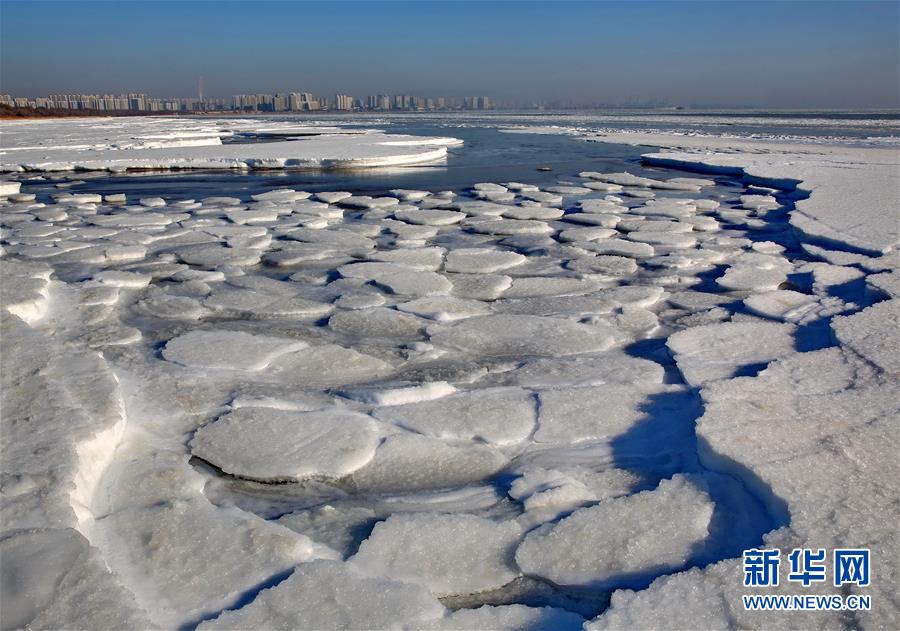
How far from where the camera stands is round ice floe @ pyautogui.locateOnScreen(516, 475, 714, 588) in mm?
1255

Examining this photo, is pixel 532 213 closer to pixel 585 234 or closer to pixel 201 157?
pixel 585 234

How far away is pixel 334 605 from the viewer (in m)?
1.14

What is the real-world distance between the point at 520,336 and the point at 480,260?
1.21 m

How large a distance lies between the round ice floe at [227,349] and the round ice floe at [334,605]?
1.07 meters

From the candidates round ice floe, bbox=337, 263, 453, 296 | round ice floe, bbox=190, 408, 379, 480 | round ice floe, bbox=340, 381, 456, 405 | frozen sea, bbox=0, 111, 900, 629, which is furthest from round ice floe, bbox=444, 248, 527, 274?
round ice floe, bbox=190, 408, 379, 480

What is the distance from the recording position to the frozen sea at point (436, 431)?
47.1 inches

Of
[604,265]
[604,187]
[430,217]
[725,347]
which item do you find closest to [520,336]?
[725,347]

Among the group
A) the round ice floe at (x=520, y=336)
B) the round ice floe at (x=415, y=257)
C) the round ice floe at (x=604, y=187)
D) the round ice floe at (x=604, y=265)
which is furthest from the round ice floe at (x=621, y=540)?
the round ice floe at (x=604, y=187)

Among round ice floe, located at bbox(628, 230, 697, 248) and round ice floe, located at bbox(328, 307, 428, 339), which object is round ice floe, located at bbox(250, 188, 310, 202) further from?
round ice floe, located at bbox(328, 307, 428, 339)

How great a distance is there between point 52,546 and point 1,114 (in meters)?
41.3

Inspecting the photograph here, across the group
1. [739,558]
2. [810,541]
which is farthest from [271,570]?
[810,541]

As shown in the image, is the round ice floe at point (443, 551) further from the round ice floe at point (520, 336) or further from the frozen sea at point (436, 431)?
the round ice floe at point (520, 336)

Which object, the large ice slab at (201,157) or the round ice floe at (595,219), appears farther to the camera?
the large ice slab at (201,157)

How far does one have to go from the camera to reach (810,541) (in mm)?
1215
